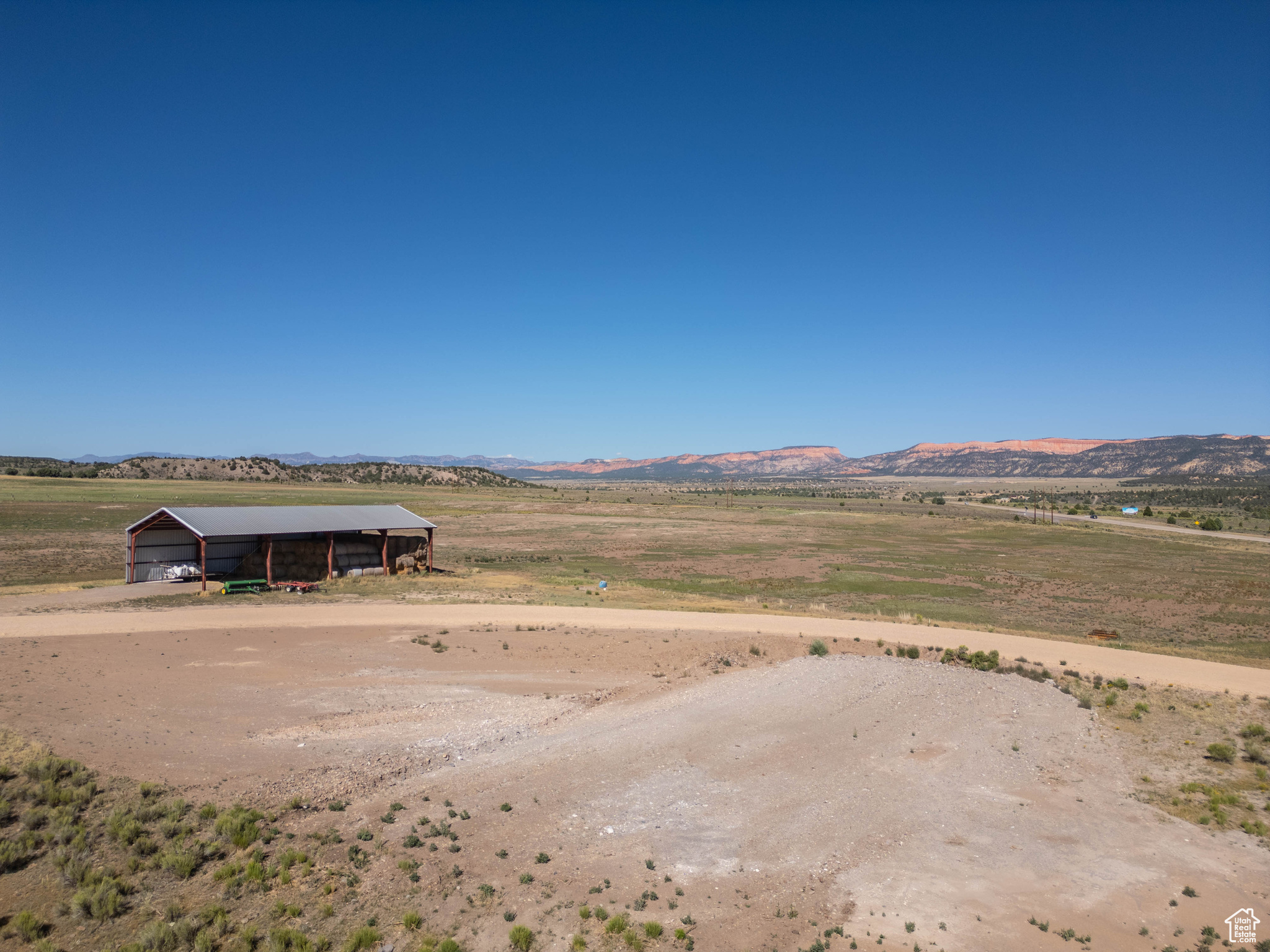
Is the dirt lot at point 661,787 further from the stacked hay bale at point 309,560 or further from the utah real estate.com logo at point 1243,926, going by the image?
the stacked hay bale at point 309,560

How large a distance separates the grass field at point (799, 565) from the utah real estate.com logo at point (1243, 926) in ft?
63.3

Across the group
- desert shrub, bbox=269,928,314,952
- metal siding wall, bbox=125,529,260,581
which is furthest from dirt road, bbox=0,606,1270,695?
desert shrub, bbox=269,928,314,952

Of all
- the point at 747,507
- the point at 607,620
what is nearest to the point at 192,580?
the point at 607,620

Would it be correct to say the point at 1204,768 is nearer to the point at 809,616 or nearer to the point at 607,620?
the point at 809,616

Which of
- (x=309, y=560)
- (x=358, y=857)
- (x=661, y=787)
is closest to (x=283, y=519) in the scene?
(x=309, y=560)

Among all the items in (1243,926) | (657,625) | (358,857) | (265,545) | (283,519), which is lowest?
(657,625)

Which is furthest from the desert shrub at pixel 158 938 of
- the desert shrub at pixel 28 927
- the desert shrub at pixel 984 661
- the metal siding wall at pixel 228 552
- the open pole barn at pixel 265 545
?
the metal siding wall at pixel 228 552

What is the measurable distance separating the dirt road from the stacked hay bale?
7.56m

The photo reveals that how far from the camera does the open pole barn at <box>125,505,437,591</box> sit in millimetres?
33469

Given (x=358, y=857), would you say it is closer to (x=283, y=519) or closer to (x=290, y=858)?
(x=290, y=858)

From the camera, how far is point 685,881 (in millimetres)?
9875

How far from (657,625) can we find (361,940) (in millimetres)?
18577

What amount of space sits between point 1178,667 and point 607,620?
62.3 ft

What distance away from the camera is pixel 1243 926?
880 centimetres
